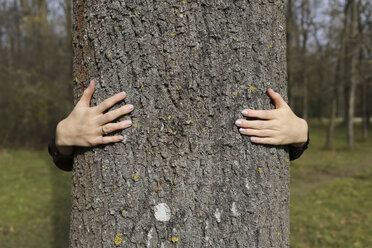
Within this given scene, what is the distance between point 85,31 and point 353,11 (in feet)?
52.7

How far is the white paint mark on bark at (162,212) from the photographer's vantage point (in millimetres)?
1472

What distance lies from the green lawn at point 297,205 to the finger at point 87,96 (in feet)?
5.78

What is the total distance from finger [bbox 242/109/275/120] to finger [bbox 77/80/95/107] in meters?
0.73

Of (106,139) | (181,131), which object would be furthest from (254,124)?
(106,139)

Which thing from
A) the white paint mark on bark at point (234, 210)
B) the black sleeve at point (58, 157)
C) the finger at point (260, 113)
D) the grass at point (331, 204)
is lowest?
the grass at point (331, 204)

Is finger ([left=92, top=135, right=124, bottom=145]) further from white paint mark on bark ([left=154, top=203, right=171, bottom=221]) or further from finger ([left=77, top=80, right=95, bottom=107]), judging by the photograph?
white paint mark on bark ([left=154, top=203, right=171, bottom=221])

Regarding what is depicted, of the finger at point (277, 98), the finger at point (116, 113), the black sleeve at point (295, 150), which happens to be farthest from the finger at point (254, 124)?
the finger at point (116, 113)

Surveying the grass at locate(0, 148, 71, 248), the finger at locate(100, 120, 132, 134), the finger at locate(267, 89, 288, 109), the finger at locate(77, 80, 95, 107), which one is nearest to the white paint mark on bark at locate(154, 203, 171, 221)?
the finger at locate(100, 120, 132, 134)

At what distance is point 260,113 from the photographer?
1532mm

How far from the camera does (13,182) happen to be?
794 centimetres

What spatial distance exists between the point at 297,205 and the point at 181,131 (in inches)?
229

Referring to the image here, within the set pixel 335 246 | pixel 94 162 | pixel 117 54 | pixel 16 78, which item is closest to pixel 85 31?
pixel 117 54

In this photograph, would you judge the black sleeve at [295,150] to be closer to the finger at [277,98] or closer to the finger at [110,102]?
the finger at [277,98]

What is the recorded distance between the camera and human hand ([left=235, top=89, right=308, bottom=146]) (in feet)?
4.96
